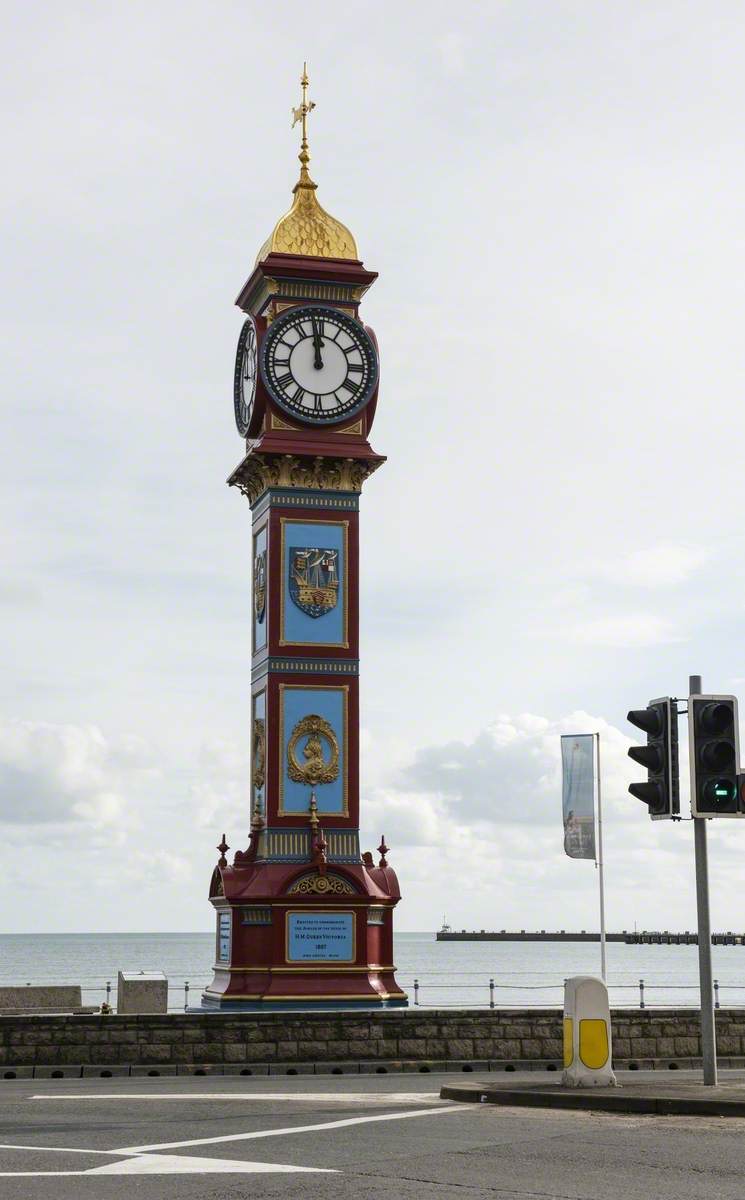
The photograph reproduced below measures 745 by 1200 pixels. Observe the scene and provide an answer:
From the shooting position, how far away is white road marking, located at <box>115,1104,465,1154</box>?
48.6ft

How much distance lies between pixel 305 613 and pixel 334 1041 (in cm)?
1185

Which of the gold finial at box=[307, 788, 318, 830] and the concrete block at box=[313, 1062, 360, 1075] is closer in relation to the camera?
the concrete block at box=[313, 1062, 360, 1075]

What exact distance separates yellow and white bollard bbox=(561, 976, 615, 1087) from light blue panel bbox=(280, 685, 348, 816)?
1640 centimetres

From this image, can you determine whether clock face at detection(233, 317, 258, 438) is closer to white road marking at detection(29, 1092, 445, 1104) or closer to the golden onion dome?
the golden onion dome

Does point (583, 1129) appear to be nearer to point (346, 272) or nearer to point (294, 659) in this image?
point (294, 659)

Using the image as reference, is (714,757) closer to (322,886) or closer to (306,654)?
(322,886)

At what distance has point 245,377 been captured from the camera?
38844 mm

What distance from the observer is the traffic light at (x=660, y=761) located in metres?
18.3

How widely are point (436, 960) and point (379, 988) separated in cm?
15822

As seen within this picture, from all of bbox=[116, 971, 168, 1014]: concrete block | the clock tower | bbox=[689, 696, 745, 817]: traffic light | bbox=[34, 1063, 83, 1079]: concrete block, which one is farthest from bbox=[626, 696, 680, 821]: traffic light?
the clock tower

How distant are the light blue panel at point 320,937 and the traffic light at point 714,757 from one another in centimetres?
1789

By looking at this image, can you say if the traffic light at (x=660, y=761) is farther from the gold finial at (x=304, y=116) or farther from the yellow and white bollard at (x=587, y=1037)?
the gold finial at (x=304, y=116)

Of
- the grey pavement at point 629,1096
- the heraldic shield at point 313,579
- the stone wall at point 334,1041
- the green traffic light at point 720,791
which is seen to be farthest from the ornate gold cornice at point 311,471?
the green traffic light at point 720,791

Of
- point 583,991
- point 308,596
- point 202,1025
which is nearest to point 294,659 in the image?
point 308,596
